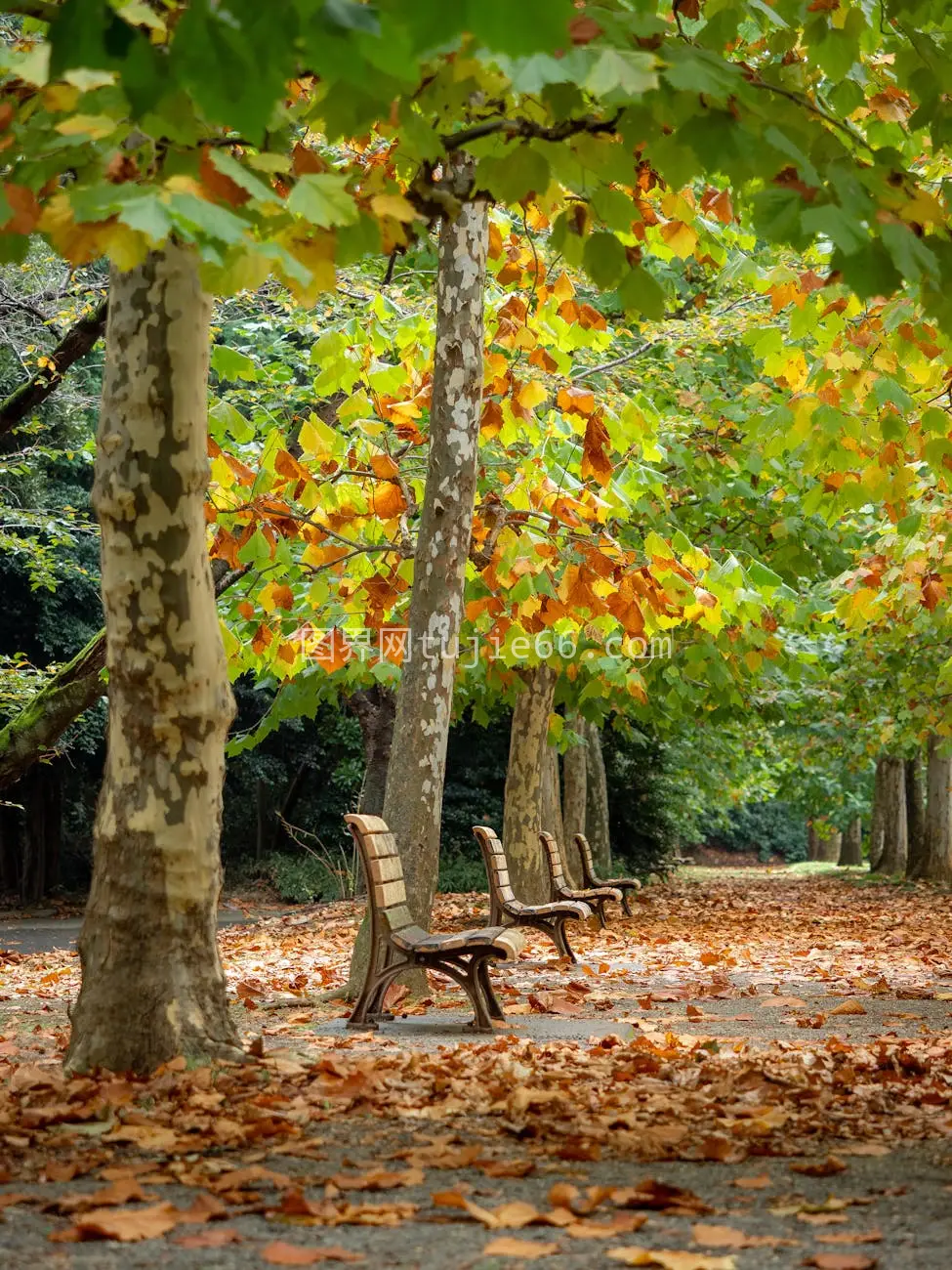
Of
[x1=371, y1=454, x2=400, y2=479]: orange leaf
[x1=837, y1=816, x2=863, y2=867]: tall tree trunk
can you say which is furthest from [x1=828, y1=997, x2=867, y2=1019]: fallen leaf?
[x1=837, y1=816, x2=863, y2=867]: tall tree trunk

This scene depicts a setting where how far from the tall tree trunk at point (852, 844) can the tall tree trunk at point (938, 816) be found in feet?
52.3

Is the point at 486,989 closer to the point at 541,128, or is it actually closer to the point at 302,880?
the point at 541,128

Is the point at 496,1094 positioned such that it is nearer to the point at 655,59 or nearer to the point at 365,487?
the point at 655,59

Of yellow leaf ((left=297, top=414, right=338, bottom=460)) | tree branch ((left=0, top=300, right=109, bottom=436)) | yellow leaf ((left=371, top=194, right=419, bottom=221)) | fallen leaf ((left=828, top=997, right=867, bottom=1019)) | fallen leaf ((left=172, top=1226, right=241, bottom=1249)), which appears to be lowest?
fallen leaf ((left=828, top=997, right=867, bottom=1019))

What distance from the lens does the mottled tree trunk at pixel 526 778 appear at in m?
15.7

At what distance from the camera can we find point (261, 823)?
28406mm

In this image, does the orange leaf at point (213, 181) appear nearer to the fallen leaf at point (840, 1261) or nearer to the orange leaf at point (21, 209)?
the orange leaf at point (21, 209)

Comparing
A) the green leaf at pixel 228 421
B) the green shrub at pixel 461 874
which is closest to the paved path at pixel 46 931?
the green shrub at pixel 461 874

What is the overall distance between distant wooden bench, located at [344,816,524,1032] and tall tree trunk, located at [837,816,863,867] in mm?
35063

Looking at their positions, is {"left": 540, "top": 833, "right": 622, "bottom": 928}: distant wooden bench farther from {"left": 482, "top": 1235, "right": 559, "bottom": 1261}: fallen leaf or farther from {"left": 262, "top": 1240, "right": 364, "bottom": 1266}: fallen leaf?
{"left": 262, "top": 1240, "right": 364, "bottom": 1266}: fallen leaf

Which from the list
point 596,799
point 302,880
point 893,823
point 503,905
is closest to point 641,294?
point 503,905

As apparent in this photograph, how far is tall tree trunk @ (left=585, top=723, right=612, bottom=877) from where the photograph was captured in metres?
23.9

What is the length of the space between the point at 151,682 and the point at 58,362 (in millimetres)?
6068

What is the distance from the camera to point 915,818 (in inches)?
1180
